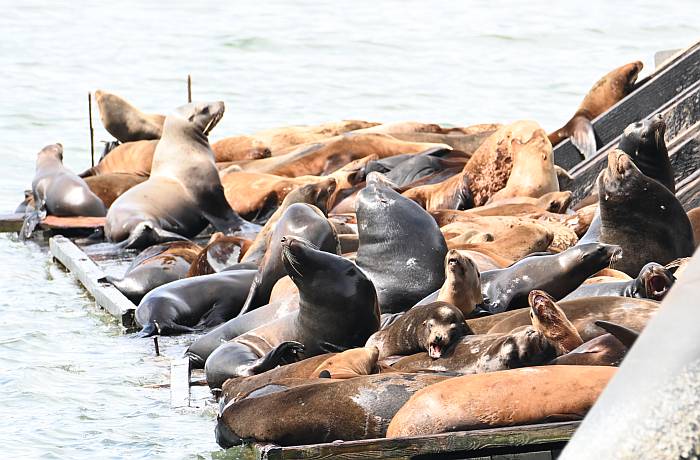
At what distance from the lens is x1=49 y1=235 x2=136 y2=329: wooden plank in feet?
23.2

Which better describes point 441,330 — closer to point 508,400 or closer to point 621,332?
point 621,332

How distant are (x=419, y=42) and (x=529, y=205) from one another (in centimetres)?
2646

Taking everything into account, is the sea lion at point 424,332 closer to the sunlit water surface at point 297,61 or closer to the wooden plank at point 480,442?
the wooden plank at point 480,442

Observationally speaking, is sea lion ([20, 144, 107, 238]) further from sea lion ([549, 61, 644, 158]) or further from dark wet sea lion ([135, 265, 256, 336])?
dark wet sea lion ([135, 265, 256, 336])

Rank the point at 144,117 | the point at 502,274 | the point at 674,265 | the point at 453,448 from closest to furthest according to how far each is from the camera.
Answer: the point at 453,448 < the point at 674,265 < the point at 502,274 < the point at 144,117

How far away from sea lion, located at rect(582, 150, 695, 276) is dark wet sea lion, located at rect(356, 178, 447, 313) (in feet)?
2.59

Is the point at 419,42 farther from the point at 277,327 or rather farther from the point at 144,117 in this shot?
the point at 277,327

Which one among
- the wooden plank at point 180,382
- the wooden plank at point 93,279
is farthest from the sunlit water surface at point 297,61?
the wooden plank at point 180,382

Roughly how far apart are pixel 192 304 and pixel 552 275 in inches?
85.3

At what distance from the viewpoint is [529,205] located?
841cm

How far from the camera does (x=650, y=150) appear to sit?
652cm

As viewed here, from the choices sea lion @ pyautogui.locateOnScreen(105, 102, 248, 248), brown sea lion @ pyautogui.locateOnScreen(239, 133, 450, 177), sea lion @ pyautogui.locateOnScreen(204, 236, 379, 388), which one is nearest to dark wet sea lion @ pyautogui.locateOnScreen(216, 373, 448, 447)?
sea lion @ pyautogui.locateOnScreen(204, 236, 379, 388)

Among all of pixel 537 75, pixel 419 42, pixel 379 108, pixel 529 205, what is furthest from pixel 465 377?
pixel 419 42

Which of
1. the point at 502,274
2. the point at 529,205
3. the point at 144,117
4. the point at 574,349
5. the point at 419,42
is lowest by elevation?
the point at 419,42
